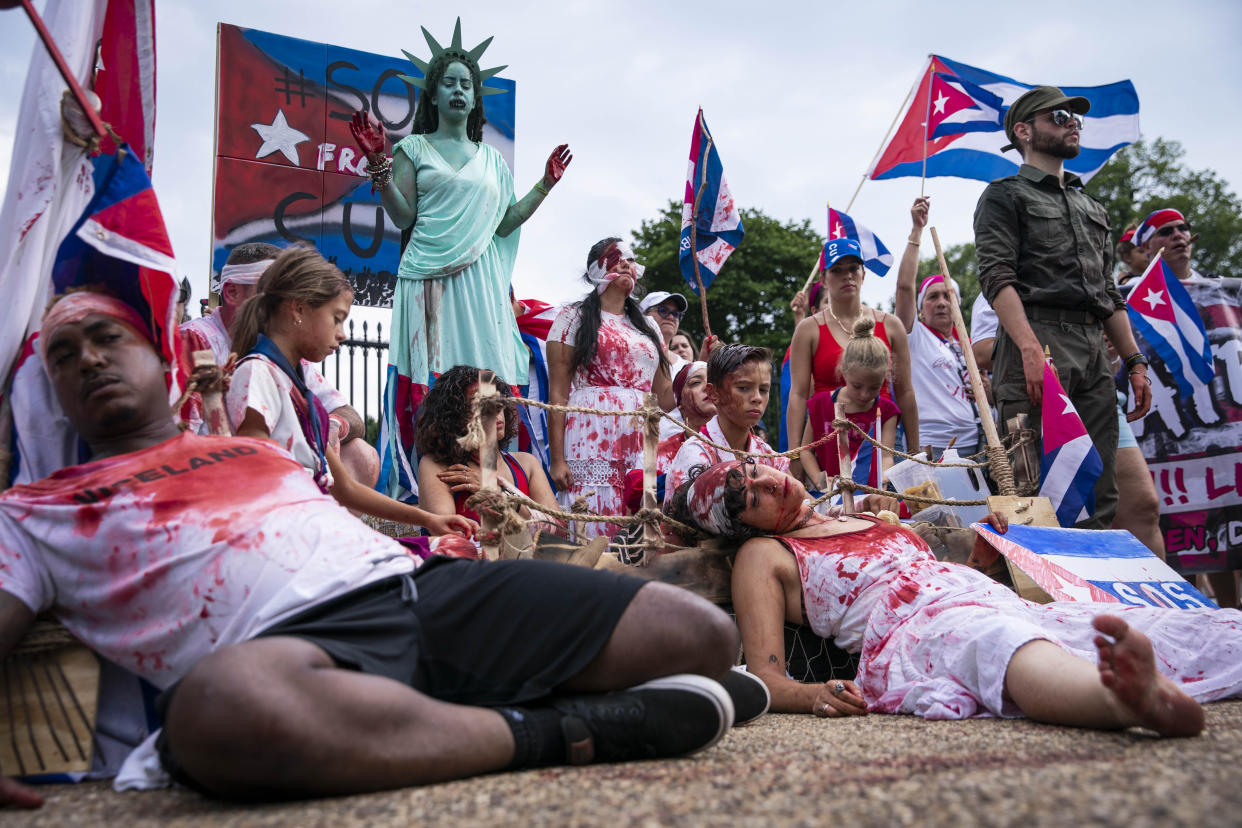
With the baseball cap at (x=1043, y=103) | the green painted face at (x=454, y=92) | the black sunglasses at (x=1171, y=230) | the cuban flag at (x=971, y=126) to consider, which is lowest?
the black sunglasses at (x=1171, y=230)

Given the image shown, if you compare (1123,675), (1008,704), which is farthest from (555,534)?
(1123,675)

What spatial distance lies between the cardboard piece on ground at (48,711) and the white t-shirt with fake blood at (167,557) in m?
0.09

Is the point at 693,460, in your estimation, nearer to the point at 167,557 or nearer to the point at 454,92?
the point at 167,557

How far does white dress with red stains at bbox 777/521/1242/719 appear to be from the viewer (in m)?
2.50

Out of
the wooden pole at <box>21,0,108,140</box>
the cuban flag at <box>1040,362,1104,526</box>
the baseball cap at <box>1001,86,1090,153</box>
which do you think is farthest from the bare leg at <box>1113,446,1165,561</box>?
the wooden pole at <box>21,0,108,140</box>

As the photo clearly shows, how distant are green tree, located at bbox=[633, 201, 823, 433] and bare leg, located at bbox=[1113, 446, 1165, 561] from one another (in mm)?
17217

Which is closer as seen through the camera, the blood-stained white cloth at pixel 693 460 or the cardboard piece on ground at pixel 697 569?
the cardboard piece on ground at pixel 697 569

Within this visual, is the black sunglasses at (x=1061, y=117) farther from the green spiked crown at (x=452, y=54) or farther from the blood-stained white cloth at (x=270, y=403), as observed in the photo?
the blood-stained white cloth at (x=270, y=403)

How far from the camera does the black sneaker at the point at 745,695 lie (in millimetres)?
2363

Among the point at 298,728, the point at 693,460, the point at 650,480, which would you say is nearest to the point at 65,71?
the point at 298,728

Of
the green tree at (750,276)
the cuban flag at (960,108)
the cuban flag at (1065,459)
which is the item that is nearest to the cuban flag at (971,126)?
the cuban flag at (960,108)

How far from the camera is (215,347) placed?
3.59m

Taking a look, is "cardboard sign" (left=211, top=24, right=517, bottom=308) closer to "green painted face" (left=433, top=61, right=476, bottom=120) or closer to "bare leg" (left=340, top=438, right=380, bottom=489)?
"green painted face" (left=433, top=61, right=476, bottom=120)

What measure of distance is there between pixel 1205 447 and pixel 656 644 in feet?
17.6
